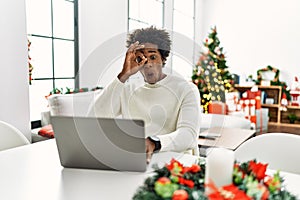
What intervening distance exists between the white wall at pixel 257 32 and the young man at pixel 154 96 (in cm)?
501

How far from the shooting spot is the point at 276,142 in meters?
1.31

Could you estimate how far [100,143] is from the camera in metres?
0.99

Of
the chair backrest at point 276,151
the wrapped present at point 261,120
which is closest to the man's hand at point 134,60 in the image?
the chair backrest at point 276,151

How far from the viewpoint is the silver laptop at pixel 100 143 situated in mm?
937

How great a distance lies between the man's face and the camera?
1367 mm

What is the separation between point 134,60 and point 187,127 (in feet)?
1.24

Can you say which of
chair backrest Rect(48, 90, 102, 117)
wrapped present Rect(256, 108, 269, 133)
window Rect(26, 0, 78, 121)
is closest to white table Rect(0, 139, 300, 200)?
chair backrest Rect(48, 90, 102, 117)

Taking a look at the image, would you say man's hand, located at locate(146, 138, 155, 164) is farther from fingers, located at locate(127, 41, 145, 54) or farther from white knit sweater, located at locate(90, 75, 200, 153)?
fingers, located at locate(127, 41, 145, 54)

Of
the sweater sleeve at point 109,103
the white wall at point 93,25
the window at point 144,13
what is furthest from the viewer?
the window at point 144,13

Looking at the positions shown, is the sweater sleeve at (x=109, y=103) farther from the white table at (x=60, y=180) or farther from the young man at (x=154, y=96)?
the white table at (x=60, y=180)

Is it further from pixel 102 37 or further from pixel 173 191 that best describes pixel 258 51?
pixel 173 191

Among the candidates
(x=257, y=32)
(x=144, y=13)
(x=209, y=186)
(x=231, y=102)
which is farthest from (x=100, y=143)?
(x=257, y=32)

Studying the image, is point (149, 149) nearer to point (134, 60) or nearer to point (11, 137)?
point (134, 60)

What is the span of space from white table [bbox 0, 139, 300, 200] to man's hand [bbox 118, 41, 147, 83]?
412mm
